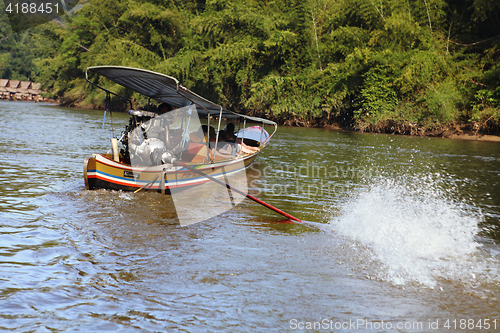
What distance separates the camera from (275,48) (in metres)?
31.8

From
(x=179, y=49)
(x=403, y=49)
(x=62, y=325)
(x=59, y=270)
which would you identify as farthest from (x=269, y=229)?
(x=179, y=49)

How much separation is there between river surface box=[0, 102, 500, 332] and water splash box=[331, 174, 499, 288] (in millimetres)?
28

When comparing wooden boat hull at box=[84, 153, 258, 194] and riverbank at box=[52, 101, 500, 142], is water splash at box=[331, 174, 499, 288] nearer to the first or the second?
wooden boat hull at box=[84, 153, 258, 194]

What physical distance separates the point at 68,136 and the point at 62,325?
604 inches

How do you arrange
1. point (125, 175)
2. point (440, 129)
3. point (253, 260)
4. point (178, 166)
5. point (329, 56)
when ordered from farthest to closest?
point (329, 56) < point (440, 129) < point (178, 166) < point (125, 175) < point (253, 260)

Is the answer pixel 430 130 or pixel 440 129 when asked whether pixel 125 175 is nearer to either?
pixel 430 130

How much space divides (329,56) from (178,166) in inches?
967

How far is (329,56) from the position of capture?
3059 centimetres

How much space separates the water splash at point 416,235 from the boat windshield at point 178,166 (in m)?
2.59

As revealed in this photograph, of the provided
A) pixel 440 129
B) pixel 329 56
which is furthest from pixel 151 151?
pixel 329 56

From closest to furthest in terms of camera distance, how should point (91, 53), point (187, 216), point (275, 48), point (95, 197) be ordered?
point (187, 216), point (95, 197), point (275, 48), point (91, 53)

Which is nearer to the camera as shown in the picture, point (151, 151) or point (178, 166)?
point (151, 151)

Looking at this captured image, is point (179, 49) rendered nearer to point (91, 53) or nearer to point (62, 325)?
point (91, 53)

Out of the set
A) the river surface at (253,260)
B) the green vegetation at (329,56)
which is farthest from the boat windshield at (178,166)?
the green vegetation at (329,56)
